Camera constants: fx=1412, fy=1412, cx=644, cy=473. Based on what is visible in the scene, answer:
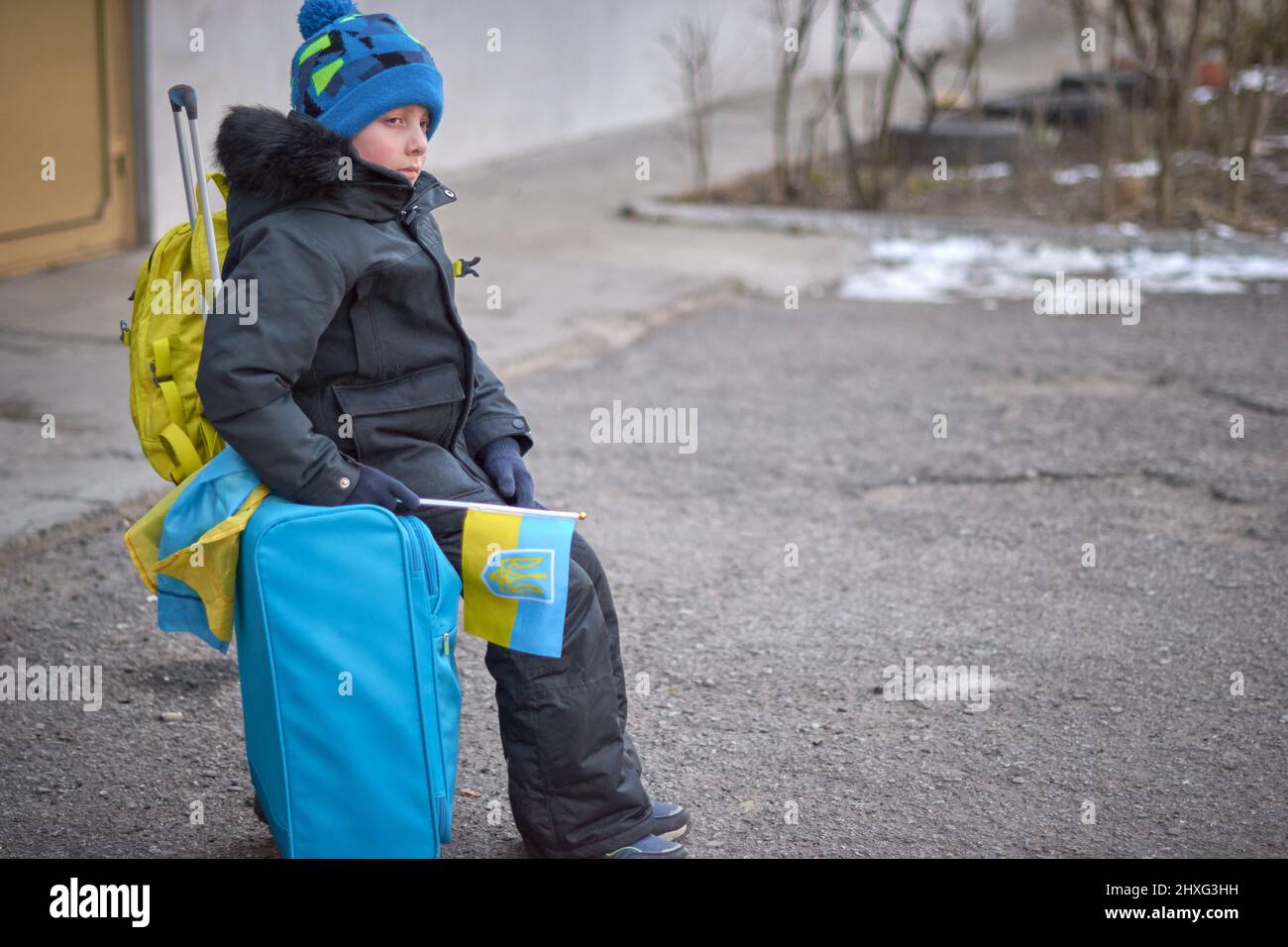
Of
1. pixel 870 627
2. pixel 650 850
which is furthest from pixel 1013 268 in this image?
pixel 650 850

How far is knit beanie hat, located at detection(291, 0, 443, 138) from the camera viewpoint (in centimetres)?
242

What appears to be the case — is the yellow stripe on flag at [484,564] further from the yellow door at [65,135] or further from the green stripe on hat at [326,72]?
the yellow door at [65,135]

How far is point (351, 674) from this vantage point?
2.38 metres

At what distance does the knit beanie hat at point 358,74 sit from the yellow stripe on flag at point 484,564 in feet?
2.34

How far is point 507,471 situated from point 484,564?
32 centimetres

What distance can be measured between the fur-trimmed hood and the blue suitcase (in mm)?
519

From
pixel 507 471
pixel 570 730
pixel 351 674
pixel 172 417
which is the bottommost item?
pixel 570 730

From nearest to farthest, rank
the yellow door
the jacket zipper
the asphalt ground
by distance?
the jacket zipper
the asphalt ground
the yellow door

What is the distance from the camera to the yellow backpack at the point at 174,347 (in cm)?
241

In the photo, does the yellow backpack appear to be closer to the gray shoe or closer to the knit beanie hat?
the knit beanie hat

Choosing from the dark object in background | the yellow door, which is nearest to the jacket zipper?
the yellow door

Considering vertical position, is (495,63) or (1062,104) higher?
(495,63)

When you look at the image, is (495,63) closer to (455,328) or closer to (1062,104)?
(1062,104)

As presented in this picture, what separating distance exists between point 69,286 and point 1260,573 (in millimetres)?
5761
